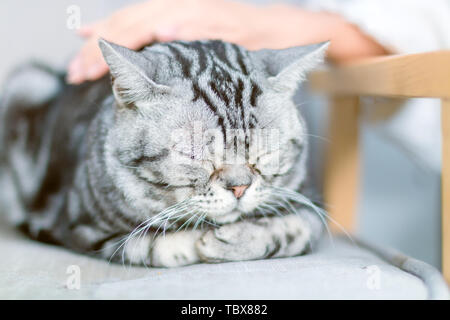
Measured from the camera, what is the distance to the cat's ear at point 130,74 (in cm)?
68

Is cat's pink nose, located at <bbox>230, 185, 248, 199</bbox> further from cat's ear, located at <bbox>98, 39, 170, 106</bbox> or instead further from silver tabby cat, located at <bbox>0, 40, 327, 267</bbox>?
cat's ear, located at <bbox>98, 39, 170, 106</bbox>

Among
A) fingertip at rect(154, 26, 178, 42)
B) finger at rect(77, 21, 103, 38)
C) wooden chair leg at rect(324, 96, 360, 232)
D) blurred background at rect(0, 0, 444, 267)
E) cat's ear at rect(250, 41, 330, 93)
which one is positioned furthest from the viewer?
blurred background at rect(0, 0, 444, 267)

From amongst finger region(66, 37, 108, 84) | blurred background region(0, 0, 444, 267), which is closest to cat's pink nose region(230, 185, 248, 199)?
finger region(66, 37, 108, 84)

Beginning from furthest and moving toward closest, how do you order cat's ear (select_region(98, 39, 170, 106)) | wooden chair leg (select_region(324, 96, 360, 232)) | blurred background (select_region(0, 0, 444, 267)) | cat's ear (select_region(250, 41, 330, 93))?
1. blurred background (select_region(0, 0, 444, 267))
2. wooden chair leg (select_region(324, 96, 360, 232))
3. cat's ear (select_region(250, 41, 330, 93))
4. cat's ear (select_region(98, 39, 170, 106))

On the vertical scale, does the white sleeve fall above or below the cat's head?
above

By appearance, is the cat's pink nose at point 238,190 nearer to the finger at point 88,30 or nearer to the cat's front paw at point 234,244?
the cat's front paw at point 234,244

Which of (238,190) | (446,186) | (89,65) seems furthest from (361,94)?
(89,65)

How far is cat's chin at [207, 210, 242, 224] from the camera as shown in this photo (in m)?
0.77

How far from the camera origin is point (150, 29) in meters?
0.97

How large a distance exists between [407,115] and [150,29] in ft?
2.01

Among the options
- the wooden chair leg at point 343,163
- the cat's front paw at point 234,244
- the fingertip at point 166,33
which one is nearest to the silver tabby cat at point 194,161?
the cat's front paw at point 234,244

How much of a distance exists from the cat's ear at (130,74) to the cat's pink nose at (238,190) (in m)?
0.18

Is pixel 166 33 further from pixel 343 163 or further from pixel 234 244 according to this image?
pixel 343 163

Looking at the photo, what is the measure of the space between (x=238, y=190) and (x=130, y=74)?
23cm
